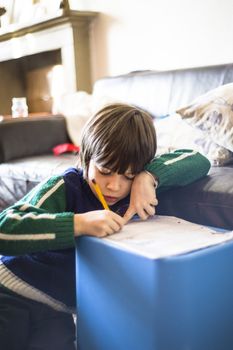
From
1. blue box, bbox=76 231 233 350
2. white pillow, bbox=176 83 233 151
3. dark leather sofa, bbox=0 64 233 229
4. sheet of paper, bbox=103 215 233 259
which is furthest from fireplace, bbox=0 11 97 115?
blue box, bbox=76 231 233 350

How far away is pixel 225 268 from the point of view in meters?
0.76

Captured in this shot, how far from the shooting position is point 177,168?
113 cm

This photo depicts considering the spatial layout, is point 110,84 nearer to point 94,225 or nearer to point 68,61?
point 68,61

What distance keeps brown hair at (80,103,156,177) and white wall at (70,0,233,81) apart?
1.44m

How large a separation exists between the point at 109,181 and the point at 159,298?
357 millimetres

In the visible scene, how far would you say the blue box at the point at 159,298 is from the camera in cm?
71

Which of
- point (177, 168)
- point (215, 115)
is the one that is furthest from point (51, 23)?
point (177, 168)

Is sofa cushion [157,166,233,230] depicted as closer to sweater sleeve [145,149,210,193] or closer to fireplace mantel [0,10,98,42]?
sweater sleeve [145,149,210,193]

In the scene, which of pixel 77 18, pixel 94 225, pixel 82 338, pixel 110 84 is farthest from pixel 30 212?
pixel 77 18

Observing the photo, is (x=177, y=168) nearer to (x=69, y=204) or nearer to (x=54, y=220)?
(x=69, y=204)

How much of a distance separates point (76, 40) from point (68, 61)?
0.49 feet

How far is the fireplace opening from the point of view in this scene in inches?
147

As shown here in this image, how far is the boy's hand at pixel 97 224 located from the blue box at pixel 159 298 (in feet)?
0.05

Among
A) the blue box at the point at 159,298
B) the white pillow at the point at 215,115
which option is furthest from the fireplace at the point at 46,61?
the blue box at the point at 159,298
